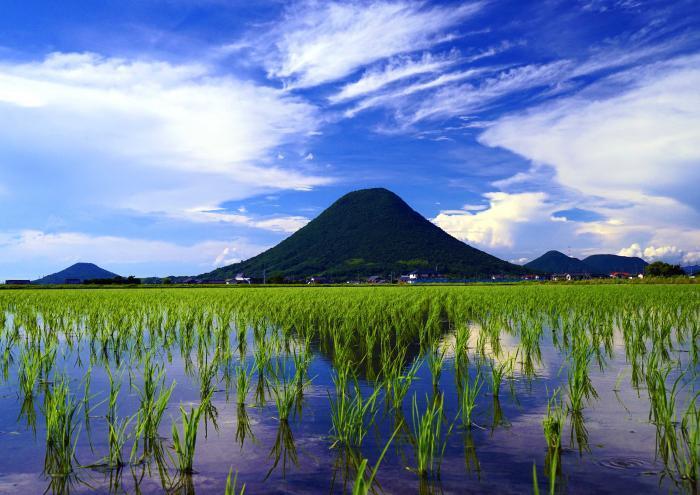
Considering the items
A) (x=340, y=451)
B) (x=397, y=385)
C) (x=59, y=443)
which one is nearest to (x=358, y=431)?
(x=340, y=451)

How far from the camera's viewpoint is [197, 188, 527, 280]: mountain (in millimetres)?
153125

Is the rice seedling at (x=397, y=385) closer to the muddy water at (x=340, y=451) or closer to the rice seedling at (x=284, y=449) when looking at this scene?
the muddy water at (x=340, y=451)

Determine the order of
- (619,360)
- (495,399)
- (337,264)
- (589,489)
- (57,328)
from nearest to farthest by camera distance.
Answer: (589,489), (495,399), (619,360), (57,328), (337,264)

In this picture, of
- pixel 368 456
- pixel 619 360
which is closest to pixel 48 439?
pixel 368 456

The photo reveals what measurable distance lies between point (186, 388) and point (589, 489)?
16.4ft

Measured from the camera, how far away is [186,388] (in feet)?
21.5

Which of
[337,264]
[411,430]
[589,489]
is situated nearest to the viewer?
[589,489]

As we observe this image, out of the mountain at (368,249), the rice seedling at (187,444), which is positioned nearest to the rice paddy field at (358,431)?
the rice seedling at (187,444)

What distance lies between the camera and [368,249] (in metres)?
164

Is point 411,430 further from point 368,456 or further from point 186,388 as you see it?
point 186,388

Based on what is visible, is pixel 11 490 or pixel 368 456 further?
pixel 368 456

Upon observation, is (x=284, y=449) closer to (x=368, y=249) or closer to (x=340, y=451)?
(x=340, y=451)

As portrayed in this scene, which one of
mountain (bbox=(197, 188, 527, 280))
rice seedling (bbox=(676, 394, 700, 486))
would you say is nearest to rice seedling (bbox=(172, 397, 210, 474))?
rice seedling (bbox=(676, 394, 700, 486))

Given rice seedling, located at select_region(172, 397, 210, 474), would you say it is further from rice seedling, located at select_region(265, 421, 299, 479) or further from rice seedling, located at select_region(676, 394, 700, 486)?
rice seedling, located at select_region(676, 394, 700, 486)
